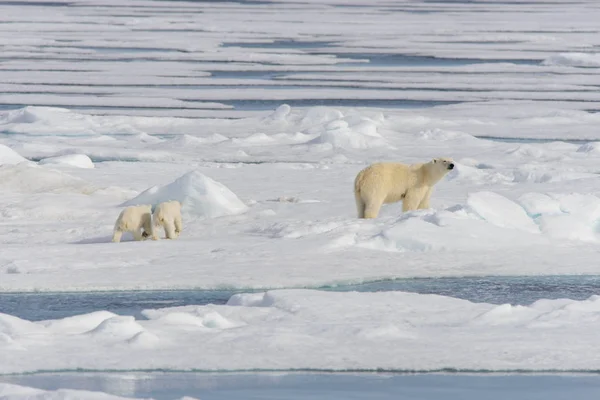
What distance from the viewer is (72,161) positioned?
1035cm

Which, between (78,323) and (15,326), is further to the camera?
(78,323)

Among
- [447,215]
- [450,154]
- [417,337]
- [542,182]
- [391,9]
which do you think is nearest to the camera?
[417,337]

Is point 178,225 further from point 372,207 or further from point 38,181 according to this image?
point 38,181

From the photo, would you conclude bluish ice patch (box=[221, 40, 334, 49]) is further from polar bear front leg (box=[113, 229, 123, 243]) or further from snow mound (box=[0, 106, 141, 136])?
polar bear front leg (box=[113, 229, 123, 243])

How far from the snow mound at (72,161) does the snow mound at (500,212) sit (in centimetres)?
418

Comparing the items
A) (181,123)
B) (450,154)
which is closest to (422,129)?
(450,154)

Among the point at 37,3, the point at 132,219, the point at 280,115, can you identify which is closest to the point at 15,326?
the point at 132,219

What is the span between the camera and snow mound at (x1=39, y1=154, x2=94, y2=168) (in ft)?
33.9

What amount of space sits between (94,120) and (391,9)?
24.4 meters

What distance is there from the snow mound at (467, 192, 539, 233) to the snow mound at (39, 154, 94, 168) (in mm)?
4185

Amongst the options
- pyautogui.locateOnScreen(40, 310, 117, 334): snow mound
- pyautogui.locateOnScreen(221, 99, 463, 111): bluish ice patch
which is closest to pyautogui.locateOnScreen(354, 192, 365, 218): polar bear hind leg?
pyautogui.locateOnScreen(40, 310, 117, 334): snow mound

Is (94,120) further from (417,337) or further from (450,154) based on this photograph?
(417,337)

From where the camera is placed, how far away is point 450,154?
11375mm

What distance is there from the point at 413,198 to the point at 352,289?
5.38 ft
